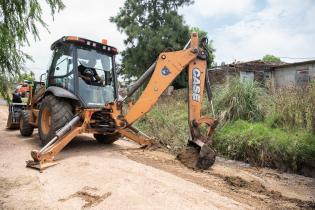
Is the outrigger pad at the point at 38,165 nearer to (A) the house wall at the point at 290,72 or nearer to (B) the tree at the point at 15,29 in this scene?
(B) the tree at the point at 15,29

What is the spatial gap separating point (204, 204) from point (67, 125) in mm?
3353

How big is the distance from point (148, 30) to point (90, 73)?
13.0 meters

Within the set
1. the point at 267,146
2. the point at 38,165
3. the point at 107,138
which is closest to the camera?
the point at 38,165

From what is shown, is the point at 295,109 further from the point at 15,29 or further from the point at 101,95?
the point at 15,29

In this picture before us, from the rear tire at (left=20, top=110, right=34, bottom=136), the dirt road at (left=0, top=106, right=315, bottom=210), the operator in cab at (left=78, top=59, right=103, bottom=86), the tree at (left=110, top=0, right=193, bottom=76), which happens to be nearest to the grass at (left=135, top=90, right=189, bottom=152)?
the dirt road at (left=0, top=106, right=315, bottom=210)

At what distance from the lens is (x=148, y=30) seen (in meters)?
19.9

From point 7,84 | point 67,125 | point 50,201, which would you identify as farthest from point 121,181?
point 7,84

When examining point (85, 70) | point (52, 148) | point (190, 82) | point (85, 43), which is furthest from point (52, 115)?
point (190, 82)

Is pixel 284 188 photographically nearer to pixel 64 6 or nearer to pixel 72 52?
pixel 72 52

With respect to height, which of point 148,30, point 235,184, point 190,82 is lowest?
point 235,184

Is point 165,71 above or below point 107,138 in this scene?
above

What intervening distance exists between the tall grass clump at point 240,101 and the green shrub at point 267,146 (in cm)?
69

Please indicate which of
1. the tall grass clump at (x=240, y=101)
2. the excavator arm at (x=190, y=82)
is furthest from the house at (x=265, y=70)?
the excavator arm at (x=190, y=82)

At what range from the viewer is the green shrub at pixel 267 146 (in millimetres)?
6754
